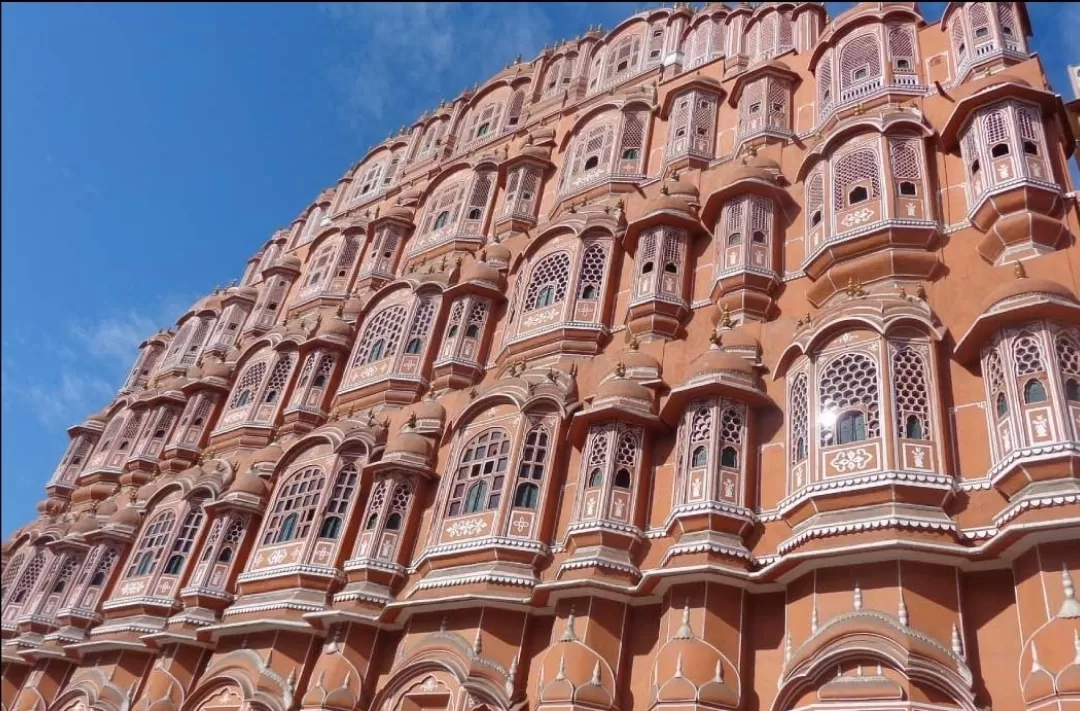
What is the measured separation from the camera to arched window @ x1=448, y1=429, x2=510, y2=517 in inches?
635

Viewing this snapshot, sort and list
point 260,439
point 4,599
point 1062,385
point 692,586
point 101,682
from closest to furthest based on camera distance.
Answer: point 1062,385, point 692,586, point 101,682, point 260,439, point 4,599

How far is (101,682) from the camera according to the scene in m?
20.7

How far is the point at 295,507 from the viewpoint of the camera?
63.6 feet

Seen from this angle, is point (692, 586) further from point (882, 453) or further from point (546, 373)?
point (546, 373)

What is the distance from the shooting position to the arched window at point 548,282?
65.2 feet

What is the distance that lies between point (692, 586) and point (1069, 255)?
25.0 feet

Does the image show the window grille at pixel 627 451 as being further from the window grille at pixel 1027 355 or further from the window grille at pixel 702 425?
the window grille at pixel 1027 355

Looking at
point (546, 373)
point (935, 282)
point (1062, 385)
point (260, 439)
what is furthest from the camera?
point (260, 439)

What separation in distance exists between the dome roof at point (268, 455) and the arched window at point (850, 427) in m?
14.5

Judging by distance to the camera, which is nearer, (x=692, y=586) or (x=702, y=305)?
(x=692, y=586)

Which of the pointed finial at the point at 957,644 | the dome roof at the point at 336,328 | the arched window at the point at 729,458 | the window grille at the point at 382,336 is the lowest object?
the pointed finial at the point at 957,644

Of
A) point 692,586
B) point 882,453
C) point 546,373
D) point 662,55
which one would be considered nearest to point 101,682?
point 546,373

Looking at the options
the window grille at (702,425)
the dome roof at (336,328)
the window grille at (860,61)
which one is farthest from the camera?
the dome roof at (336,328)

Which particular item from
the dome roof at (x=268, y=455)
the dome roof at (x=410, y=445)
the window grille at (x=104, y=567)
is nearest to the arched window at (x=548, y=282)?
the dome roof at (x=410, y=445)
